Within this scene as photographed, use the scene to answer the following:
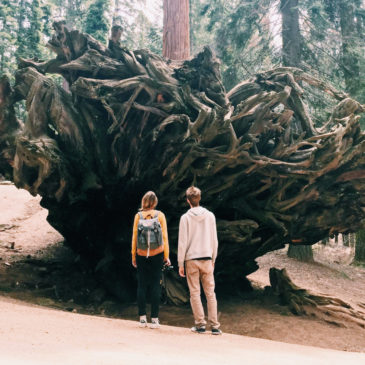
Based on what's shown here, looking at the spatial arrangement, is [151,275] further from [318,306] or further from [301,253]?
[301,253]

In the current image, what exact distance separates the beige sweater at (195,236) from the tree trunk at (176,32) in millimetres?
6907

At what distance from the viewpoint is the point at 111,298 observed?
9.66 m

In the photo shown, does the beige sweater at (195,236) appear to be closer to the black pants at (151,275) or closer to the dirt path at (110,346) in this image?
the black pants at (151,275)

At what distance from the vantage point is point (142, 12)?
2969 centimetres

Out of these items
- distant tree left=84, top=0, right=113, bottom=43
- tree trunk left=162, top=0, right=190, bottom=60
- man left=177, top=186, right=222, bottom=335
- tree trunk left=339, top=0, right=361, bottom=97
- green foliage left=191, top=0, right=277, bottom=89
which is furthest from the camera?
distant tree left=84, top=0, right=113, bottom=43

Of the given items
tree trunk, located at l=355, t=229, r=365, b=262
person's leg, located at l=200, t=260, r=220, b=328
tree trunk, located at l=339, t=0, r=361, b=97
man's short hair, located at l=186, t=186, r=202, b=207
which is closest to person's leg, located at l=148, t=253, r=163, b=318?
person's leg, located at l=200, t=260, r=220, b=328

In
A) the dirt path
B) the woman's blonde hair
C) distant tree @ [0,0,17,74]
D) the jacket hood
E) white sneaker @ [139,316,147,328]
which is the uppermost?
distant tree @ [0,0,17,74]

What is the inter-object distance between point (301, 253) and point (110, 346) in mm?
13623

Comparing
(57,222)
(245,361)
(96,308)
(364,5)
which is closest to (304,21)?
(364,5)

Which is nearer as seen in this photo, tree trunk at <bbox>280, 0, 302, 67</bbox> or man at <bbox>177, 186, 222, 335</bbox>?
man at <bbox>177, 186, 222, 335</bbox>

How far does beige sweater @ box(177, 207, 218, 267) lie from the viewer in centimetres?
573

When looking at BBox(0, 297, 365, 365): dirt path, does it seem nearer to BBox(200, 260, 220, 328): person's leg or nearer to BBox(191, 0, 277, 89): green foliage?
BBox(200, 260, 220, 328): person's leg

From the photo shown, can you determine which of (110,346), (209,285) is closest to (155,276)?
(209,285)

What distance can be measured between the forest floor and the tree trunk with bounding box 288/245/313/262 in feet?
5.21
